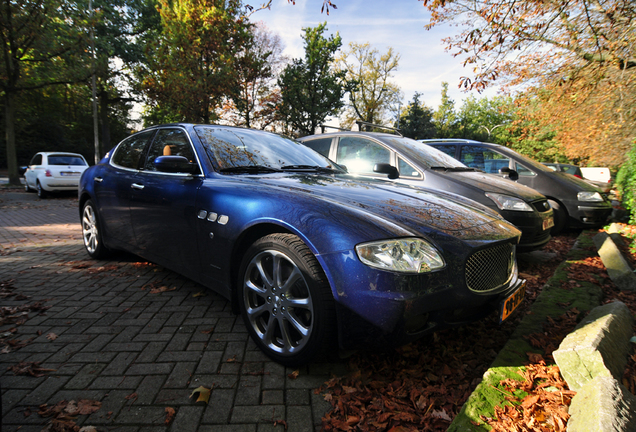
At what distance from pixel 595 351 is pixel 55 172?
48.7 ft

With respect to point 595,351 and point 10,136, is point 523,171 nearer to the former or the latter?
point 595,351

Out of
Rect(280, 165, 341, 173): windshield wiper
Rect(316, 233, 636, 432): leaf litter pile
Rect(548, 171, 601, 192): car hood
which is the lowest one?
Rect(316, 233, 636, 432): leaf litter pile

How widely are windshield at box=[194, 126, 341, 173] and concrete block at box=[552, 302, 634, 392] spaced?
2364mm

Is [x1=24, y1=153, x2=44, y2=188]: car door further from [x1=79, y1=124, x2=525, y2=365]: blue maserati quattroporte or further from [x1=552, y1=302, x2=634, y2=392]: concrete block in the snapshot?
[x1=552, y1=302, x2=634, y2=392]: concrete block

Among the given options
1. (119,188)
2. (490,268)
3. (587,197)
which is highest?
(119,188)

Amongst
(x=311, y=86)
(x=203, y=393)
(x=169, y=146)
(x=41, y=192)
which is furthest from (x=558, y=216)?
(x=311, y=86)

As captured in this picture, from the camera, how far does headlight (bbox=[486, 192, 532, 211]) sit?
Result: 14.3 feet

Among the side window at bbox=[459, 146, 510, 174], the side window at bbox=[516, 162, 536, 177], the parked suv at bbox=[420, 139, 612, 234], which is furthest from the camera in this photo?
the side window at bbox=[459, 146, 510, 174]

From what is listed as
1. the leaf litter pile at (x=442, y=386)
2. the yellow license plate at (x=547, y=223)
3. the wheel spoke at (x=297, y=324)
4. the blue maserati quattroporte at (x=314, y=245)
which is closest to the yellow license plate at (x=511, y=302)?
the blue maserati quattroporte at (x=314, y=245)

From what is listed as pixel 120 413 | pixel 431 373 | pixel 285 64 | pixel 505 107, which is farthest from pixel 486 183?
pixel 285 64

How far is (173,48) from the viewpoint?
1777cm

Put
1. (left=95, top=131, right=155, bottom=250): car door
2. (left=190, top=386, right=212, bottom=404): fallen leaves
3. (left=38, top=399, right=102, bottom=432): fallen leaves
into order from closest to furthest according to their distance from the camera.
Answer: (left=38, top=399, right=102, bottom=432): fallen leaves
(left=190, top=386, right=212, bottom=404): fallen leaves
(left=95, top=131, right=155, bottom=250): car door

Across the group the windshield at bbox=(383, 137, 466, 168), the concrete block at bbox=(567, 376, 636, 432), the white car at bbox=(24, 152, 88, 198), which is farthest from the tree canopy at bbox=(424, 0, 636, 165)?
the white car at bbox=(24, 152, 88, 198)

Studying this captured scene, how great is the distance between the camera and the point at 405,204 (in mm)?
2439
